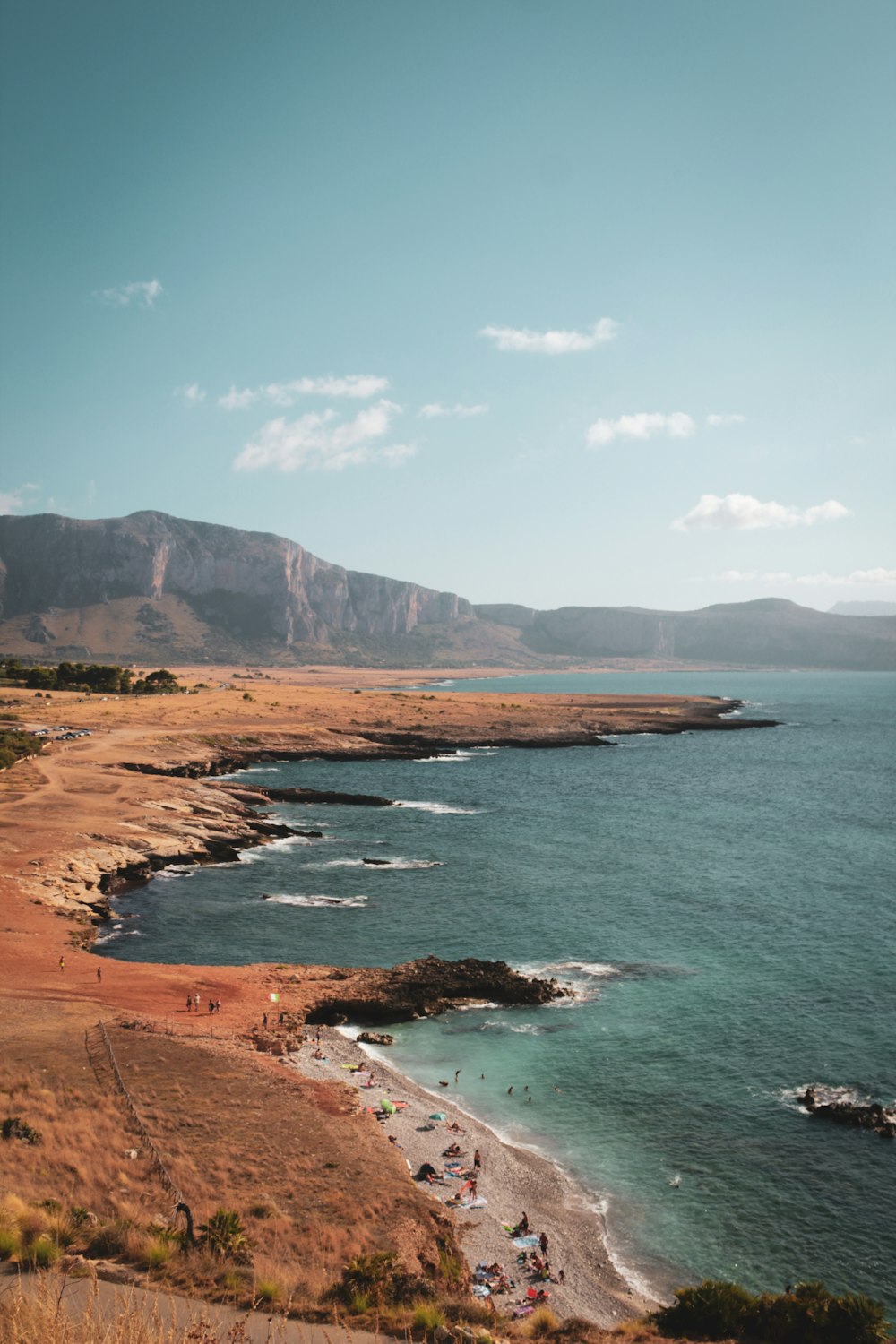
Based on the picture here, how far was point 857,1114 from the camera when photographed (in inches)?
1100

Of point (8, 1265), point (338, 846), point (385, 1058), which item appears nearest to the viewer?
point (8, 1265)

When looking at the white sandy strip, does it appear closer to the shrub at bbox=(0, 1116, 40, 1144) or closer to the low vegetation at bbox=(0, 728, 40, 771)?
the shrub at bbox=(0, 1116, 40, 1144)

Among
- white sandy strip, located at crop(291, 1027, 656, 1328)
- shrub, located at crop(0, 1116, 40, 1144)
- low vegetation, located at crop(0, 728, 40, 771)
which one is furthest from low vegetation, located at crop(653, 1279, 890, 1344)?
low vegetation, located at crop(0, 728, 40, 771)

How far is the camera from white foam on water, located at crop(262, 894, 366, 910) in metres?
50.7

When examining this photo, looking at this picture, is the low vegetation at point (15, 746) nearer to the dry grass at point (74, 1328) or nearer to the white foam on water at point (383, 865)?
the white foam on water at point (383, 865)

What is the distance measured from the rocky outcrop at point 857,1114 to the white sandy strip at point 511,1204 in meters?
9.90

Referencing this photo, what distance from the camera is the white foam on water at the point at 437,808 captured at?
266ft

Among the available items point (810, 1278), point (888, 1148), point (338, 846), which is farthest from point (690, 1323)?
point (338, 846)

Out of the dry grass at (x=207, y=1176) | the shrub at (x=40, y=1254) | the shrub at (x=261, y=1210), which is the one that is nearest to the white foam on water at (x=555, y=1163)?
the dry grass at (x=207, y=1176)

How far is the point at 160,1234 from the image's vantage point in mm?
17125

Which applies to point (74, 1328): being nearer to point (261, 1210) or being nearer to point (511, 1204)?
point (261, 1210)

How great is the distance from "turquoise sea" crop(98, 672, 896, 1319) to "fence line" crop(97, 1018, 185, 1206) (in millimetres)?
10995

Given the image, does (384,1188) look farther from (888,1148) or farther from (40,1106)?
(888,1148)

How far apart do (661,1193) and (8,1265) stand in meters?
18.0
